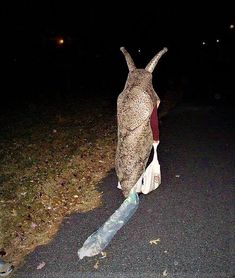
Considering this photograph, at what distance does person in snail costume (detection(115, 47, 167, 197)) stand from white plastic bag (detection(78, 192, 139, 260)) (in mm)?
211

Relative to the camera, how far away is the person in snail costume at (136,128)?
5.27 metres

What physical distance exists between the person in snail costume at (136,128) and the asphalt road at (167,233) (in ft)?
1.53

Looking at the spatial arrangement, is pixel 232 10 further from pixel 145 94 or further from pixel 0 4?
pixel 145 94

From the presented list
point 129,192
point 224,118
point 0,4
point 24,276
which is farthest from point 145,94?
point 0,4

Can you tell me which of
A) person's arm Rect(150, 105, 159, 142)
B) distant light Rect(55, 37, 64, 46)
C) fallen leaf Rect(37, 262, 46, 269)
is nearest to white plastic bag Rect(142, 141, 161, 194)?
person's arm Rect(150, 105, 159, 142)

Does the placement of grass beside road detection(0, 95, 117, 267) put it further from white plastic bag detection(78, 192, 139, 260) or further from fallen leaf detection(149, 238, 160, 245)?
fallen leaf detection(149, 238, 160, 245)

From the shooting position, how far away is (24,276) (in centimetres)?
427

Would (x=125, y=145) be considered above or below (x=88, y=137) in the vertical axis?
above

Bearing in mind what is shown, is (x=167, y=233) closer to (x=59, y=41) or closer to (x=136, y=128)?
(x=136, y=128)

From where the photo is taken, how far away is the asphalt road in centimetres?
430

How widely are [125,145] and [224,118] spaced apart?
22.9ft

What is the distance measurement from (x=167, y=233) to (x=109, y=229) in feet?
2.70

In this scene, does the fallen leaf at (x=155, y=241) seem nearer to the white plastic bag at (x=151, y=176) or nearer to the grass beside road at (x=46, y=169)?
the white plastic bag at (x=151, y=176)

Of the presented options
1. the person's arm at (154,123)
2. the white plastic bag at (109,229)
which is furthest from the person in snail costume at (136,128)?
the white plastic bag at (109,229)
